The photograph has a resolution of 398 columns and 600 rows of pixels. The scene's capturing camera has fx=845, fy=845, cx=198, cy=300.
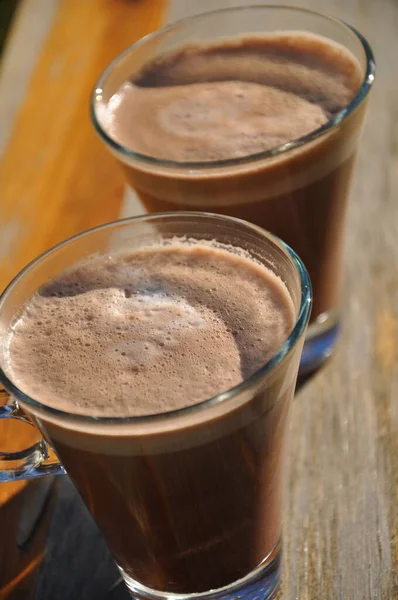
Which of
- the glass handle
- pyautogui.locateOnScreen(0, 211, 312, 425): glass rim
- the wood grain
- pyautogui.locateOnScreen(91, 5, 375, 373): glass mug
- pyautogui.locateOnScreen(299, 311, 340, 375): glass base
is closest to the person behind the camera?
pyautogui.locateOnScreen(0, 211, 312, 425): glass rim

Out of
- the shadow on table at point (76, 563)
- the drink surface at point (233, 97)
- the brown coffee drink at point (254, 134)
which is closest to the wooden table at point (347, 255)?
the shadow on table at point (76, 563)

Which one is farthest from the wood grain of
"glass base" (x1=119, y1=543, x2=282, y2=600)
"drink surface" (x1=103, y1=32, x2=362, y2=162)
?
"glass base" (x1=119, y1=543, x2=282, y2=600)

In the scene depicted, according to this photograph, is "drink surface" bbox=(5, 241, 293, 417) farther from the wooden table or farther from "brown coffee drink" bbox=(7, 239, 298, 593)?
the wooden table

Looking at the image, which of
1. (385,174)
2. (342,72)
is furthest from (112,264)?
(385,174)

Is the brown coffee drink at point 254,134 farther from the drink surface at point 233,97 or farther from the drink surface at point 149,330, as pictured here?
the drink surface at point 149,330

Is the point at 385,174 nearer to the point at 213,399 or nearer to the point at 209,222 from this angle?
the point at 209,222

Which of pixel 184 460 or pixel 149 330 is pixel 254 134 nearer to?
pixel 149 330
